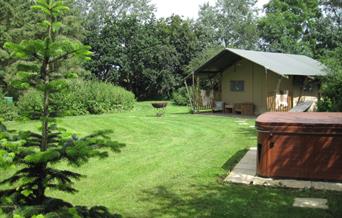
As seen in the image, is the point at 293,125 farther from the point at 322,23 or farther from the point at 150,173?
the point at 322,23

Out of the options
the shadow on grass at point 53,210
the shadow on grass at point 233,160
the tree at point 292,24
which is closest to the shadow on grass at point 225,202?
the shadow on grass at point 233,160

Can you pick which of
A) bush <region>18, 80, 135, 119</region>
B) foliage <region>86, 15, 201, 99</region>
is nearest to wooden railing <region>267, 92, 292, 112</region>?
bush <region>18, 80, 135, 119</region>

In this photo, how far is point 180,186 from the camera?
6.75 metres

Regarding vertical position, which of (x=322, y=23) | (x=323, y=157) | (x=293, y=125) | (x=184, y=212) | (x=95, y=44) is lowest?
(x=184, y=212)

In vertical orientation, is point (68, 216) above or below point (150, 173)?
above

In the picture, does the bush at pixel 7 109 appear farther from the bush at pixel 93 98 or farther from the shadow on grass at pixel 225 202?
the shadow on grass at pixel 225 202

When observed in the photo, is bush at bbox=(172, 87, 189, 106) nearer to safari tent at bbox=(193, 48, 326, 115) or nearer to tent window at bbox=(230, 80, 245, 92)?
safari tent at bbox=(193, 48, 326, 115)

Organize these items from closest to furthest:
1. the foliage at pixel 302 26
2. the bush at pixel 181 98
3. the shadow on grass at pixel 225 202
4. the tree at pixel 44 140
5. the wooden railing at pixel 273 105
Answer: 1. the tree at pixel 44 140
2. the shadow on grass at pixel 225 202
3. the wooden railing at pixel 273 105
4. the bush at pixel 181 98
5. the foliage at pixel 302 26

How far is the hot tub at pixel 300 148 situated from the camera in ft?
22.0

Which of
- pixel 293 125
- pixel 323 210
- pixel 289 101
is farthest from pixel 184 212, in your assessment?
pixel 289 101

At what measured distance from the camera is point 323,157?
675 cm

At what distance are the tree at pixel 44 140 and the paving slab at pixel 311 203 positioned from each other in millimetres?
3866

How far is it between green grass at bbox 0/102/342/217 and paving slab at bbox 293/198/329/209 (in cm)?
10

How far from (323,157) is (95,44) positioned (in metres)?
33.2
